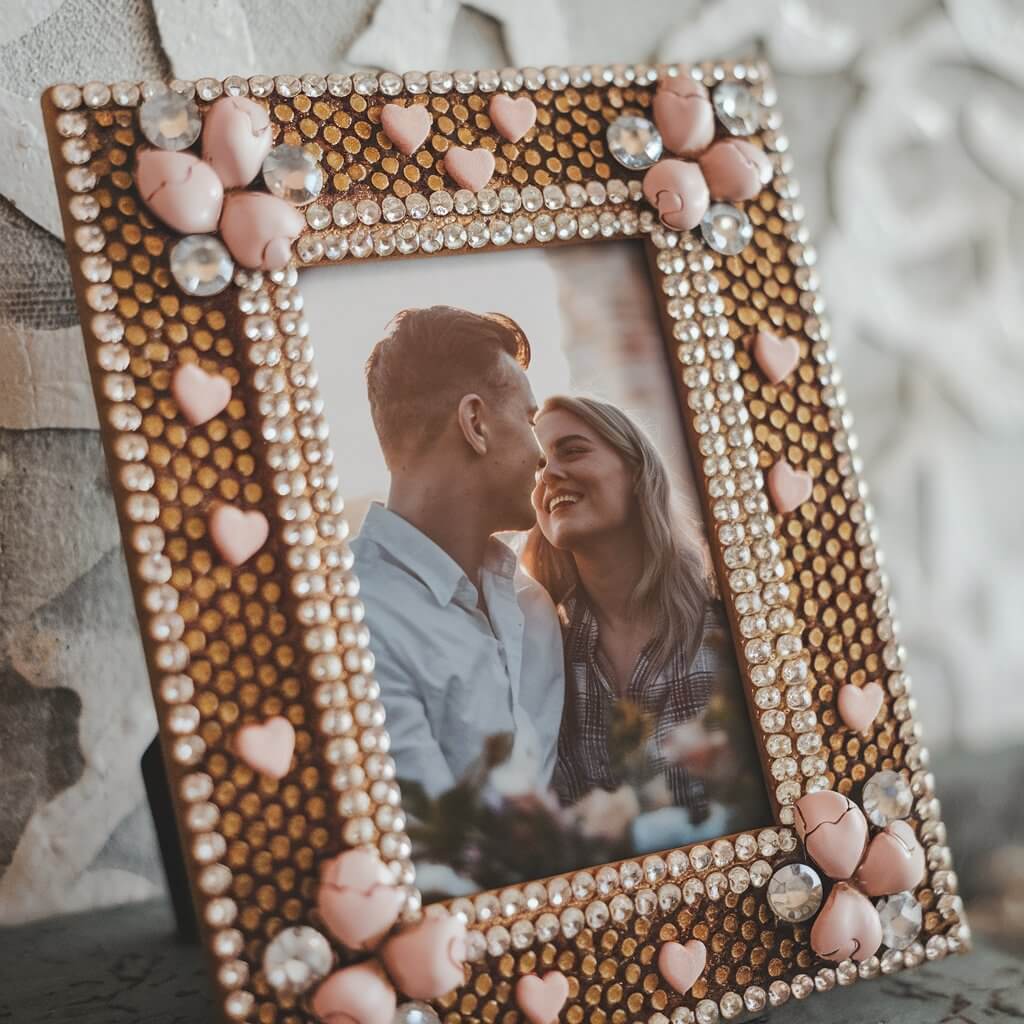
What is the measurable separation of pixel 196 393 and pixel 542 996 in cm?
28

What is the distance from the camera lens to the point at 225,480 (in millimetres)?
446

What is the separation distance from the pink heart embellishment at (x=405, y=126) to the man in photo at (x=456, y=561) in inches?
2.9

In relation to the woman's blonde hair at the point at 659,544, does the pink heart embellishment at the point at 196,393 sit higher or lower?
higher

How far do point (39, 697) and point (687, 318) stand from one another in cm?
40

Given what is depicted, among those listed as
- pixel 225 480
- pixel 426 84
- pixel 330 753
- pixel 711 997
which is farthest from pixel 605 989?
pixel 426 84

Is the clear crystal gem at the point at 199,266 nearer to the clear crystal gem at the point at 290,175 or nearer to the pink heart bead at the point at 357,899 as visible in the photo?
the clear crystal gem at the point at 290,175

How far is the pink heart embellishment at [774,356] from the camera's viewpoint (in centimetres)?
53

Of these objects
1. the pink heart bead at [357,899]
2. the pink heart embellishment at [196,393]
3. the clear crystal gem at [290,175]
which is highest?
the clear crystal gem at [290,175]

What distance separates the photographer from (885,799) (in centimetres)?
51

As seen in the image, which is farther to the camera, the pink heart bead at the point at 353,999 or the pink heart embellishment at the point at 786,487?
the pink heart embellishment at the point at 786,487

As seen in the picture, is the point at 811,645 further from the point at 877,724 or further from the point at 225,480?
the point at 225,480

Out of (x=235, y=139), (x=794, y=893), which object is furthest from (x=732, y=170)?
(x=794, y=893)

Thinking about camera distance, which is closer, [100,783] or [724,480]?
[724,480]

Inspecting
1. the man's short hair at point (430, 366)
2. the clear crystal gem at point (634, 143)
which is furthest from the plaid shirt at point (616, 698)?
the clear crystal gem at point (634, 143)
